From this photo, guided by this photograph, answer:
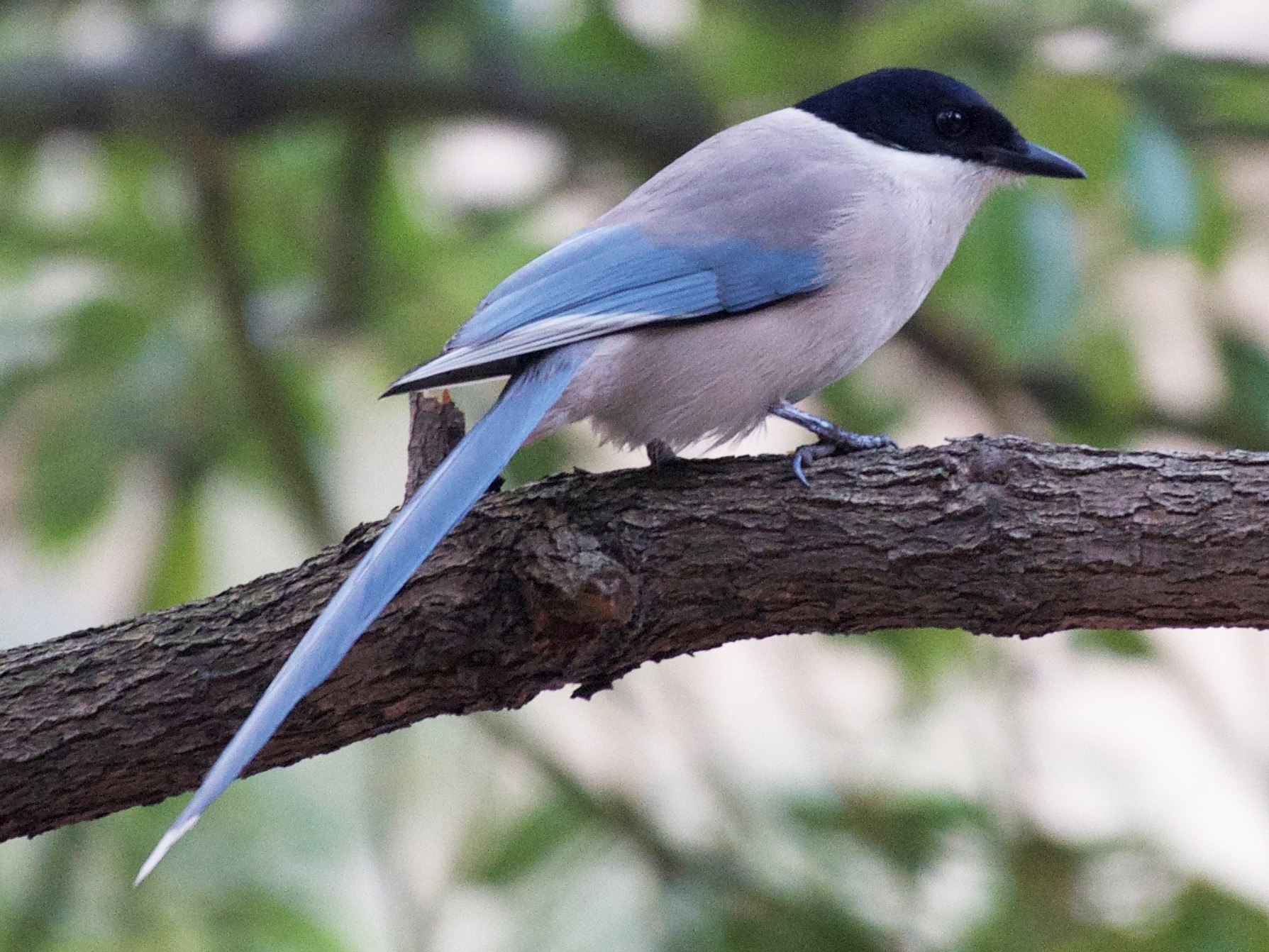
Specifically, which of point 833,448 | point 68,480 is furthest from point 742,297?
point 68,480

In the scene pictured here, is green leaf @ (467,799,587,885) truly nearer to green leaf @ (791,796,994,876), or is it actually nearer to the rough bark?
green leaf @ (791,796,994,876)

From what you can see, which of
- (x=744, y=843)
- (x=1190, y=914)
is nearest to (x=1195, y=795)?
(x=1190, y=914)

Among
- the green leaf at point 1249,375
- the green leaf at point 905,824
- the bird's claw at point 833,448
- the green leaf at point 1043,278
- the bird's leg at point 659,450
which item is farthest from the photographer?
the green leaf at point 1249,375

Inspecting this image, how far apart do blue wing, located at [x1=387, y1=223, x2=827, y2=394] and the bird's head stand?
25.0 inches

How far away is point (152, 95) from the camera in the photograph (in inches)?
202

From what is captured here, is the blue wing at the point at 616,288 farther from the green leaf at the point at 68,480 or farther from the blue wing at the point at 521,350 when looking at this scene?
the green leaf at the point at 68,480

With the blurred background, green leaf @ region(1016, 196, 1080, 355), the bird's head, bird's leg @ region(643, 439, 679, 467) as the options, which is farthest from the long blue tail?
green leaf @ region(1016, 196, 1080, 355)

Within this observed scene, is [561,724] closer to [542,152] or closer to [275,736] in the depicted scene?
[542,152]

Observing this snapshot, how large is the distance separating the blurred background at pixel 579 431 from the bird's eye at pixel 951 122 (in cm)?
52

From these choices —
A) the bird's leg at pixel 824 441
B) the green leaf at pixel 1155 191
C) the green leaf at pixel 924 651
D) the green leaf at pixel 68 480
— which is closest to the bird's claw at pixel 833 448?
the bird's leg at pixel 824 441

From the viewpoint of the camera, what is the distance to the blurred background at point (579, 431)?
439 centimetres

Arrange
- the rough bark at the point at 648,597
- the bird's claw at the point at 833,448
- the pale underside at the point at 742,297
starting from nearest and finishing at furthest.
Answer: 1. the rough bark at the point at 648,597
2. the bird's claw at the point at 833,448
3. the pale underside at the point at 742,297

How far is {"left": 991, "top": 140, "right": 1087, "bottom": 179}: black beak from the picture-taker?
347 cm

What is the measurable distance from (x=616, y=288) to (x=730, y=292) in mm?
235
